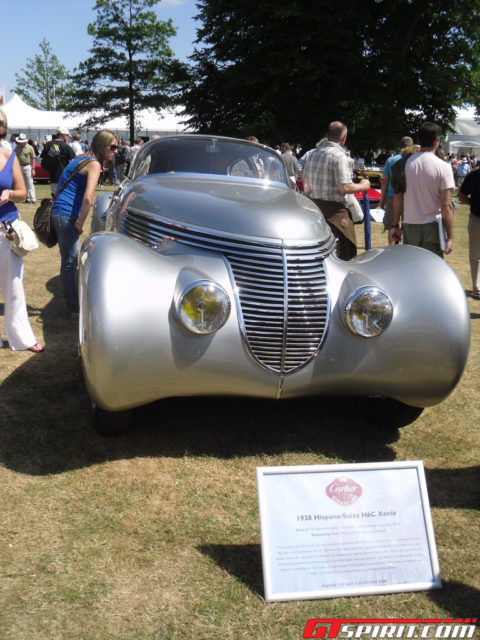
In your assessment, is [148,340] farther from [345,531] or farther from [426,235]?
[426,235]

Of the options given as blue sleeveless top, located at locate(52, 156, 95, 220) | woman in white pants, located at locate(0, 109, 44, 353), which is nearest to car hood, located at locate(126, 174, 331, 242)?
woman in white pants, located at locate(0, 109, 44, 353)

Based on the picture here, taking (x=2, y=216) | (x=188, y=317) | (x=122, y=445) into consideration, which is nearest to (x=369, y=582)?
(x=188, y=317)

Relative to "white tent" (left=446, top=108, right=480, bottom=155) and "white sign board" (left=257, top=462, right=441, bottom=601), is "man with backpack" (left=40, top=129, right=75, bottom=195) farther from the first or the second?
"white tent" (left=446, top=108, right=480, bottom=155)

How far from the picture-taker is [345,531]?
257 cm

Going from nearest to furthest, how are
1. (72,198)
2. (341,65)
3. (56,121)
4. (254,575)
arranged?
1. (254,575)
2. (72,198)
3. (341,65)
4. (56,121)

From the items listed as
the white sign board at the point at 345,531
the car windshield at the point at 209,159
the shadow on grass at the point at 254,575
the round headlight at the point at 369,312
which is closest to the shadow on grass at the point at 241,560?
the shadow on grass at the point at 254,575

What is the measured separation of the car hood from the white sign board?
4.93 ft

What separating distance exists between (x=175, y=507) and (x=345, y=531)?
1.00 m

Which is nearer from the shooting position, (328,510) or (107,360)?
(328,510)

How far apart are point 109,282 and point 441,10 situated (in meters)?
29.2

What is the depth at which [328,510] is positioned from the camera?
2.61 m

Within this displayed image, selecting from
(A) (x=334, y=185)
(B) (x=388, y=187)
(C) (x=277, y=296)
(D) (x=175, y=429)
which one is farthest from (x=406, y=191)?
(B) (x=388, y=187)

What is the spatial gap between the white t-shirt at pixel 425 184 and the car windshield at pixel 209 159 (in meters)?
1.40

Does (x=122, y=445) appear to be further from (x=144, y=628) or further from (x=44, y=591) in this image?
(x=144, y=628)
